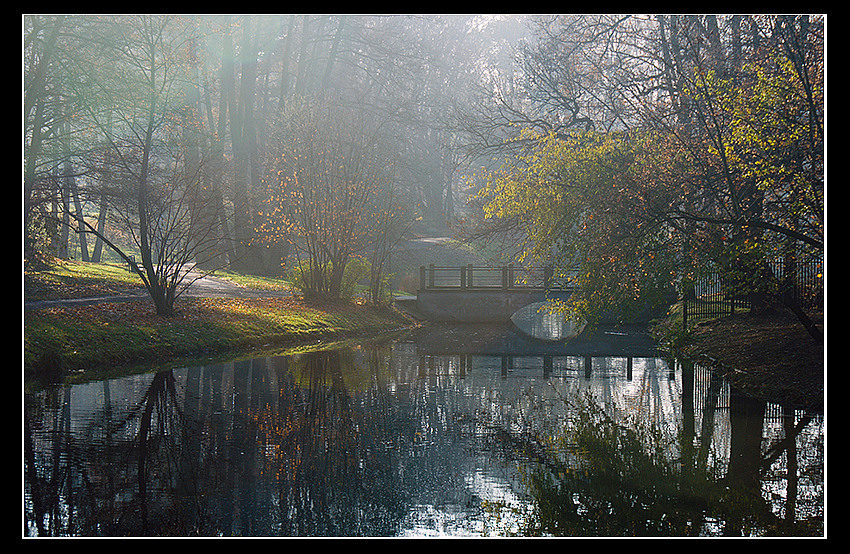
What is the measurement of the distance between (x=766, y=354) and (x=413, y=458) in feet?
30.1

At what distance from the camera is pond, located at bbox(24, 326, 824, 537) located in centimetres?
591

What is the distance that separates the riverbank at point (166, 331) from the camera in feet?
45.2

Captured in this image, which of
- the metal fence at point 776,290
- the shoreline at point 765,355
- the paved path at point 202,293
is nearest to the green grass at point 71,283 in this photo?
the paved path at point 202,293

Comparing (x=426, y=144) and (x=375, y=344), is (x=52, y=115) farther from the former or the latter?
(x=426, y=144)

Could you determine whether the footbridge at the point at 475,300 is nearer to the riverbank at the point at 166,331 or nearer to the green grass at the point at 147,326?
the green grass at the point at 147,326

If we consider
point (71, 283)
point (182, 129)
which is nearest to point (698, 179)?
point (71, 283)

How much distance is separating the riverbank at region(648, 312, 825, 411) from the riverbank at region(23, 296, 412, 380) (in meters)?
9.77

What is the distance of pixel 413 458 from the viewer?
785 cm

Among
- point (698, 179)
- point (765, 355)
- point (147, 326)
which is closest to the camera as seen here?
point (698, 179)

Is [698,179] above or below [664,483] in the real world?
above

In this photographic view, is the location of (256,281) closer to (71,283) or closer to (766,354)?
(71,283)

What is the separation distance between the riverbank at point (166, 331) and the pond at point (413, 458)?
1599 millimetres

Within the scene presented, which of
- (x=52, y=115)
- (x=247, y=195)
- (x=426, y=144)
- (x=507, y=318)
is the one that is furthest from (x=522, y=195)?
(x=426, y=144)
